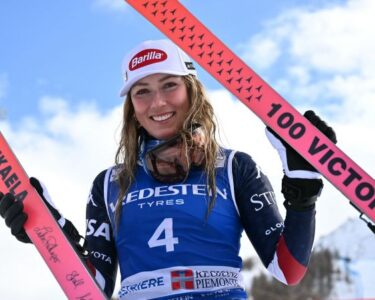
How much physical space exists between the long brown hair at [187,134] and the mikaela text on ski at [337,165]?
40cm

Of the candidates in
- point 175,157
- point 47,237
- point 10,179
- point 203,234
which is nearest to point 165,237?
point 203,234

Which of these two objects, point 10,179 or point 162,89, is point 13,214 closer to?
point 10,179

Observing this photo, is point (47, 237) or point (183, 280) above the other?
point (47, 237)

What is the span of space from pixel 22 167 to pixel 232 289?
46.4 inches

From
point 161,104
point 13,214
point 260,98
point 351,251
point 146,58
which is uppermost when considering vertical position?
point 351,251

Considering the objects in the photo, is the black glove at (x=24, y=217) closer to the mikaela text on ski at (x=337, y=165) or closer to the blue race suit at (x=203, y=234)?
the blue race suit at (x=203, y=234)

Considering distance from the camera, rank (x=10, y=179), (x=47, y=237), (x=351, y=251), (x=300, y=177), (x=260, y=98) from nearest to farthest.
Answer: (x=300, y=177)
(x=260, y=98)
(x=47, y=237)
(x=10, y=179)
(x=351, y=251)

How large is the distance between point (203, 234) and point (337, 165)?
63 centimetres

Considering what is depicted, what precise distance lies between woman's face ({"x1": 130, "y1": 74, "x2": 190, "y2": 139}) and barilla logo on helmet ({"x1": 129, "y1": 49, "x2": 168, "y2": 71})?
0.08m

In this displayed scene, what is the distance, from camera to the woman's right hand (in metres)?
3.27

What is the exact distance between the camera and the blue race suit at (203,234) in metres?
2.98

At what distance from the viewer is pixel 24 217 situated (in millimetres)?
3277

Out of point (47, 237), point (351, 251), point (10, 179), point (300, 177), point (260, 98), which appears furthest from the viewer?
point (351, 251)

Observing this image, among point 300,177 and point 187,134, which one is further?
point 187,134
